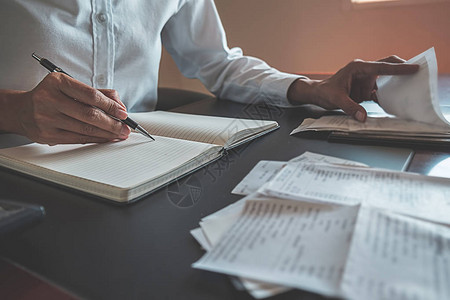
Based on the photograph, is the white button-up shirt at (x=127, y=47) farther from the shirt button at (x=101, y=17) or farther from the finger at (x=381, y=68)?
the finger at (x=381, y=68)

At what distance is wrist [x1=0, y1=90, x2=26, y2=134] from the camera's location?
2.09 feet

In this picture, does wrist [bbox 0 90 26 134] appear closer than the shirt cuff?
Yes

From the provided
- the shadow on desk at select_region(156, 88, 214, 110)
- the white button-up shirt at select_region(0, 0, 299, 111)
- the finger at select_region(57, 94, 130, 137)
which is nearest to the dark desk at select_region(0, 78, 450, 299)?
the finger at select_region(57, 94, 130, 137)

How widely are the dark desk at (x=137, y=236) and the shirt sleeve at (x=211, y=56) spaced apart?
52 centimetres

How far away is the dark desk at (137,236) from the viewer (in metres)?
0.30

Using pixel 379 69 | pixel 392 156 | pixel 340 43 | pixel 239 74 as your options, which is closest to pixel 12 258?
pixel 392 156

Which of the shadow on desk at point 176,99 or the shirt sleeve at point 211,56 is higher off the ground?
the shirt sleeve at point 211,56

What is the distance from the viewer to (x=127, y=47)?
3.32 ft

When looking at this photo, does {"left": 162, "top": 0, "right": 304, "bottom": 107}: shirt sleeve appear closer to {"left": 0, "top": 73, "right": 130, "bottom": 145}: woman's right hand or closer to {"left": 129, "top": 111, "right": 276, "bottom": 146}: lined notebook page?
{"left": 129, "top": 111, "right": 276, "bottom": 146}: lined notebook page

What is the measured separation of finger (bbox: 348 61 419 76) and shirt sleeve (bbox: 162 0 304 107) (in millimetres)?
289

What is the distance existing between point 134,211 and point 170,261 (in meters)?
0.12

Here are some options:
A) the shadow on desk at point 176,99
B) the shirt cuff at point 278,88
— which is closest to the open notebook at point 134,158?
the shirt cuff at point 278,88

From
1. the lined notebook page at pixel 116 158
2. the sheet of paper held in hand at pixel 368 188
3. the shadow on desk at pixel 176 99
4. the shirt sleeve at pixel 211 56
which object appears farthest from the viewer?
the shadow on desk at pixel 176 99

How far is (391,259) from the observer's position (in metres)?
0.29
